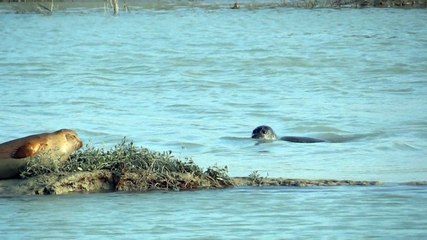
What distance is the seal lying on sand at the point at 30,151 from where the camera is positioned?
951cm

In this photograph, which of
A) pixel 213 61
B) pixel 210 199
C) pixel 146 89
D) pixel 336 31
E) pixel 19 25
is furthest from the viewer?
pixel 19 25

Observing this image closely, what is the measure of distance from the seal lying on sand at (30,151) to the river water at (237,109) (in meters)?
0.46

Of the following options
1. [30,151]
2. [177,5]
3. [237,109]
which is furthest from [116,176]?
[177,5]

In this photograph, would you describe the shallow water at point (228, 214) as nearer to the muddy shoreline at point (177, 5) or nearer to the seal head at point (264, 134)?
the seal head at point (264, 134)

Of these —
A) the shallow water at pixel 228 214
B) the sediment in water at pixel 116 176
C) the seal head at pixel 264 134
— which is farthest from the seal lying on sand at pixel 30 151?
the seal head at pixel 264 134

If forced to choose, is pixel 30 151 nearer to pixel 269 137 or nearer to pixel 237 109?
pixel 269 137

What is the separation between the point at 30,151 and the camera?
9500 mm

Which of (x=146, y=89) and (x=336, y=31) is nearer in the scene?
(x=146, y=89)

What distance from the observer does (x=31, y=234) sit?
795cm

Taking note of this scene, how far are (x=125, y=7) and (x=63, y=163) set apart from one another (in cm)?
3783

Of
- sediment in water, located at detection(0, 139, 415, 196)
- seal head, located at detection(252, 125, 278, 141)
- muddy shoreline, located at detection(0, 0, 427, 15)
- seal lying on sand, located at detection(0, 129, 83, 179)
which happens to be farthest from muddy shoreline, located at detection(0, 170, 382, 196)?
muddy shoreline, located at detection(0, 0, 427, 15)

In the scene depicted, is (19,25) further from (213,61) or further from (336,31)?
(213,61)

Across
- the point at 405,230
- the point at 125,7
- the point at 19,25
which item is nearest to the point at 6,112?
the point at 405,230

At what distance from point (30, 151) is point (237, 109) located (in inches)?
324
